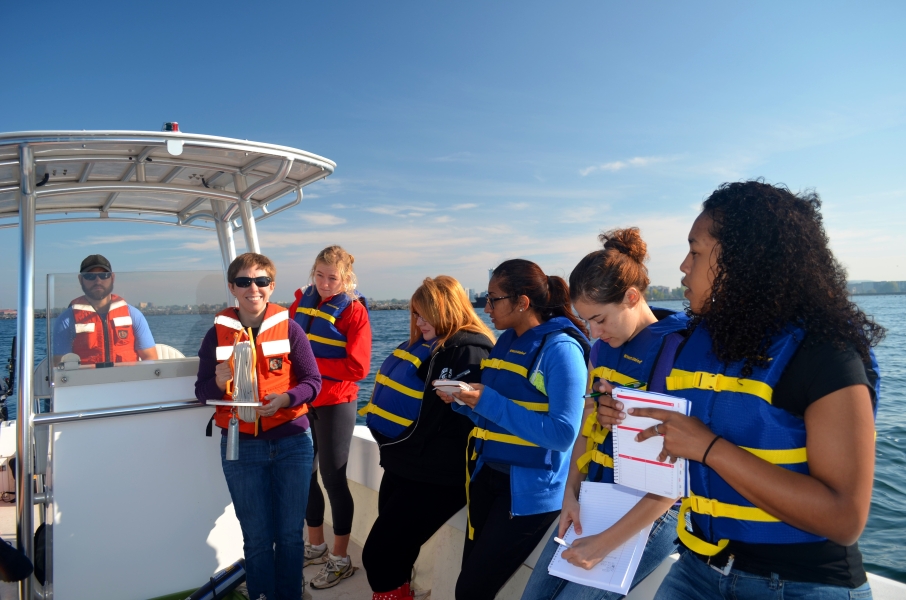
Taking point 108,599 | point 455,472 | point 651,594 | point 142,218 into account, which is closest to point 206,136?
point 142,218

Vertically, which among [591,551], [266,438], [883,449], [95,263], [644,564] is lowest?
[883,449]

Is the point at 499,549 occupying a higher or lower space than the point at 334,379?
lower

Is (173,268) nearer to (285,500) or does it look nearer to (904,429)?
(285,500)

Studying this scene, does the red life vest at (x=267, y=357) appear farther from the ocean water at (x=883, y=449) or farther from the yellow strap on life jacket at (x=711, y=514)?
the yellow strap on life jacket at (x=711, y=514)

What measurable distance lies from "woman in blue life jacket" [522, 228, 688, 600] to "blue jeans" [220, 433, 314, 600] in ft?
4.38

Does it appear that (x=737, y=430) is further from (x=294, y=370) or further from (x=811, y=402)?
(x=294, y=370)

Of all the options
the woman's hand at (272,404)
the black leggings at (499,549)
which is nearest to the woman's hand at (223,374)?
the woman's hand at (272,404)

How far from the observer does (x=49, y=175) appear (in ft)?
11.2

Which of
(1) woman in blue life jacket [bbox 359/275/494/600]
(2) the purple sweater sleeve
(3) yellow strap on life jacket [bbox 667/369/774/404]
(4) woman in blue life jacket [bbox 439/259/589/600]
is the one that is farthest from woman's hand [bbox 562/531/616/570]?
(2) the purple sweater sleeve

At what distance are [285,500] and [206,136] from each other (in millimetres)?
1865

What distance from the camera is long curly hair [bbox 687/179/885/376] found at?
4.62ft

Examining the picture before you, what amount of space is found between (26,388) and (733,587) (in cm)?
303

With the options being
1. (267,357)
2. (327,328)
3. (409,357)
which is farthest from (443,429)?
(327,328)

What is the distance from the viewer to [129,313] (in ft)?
11.0
